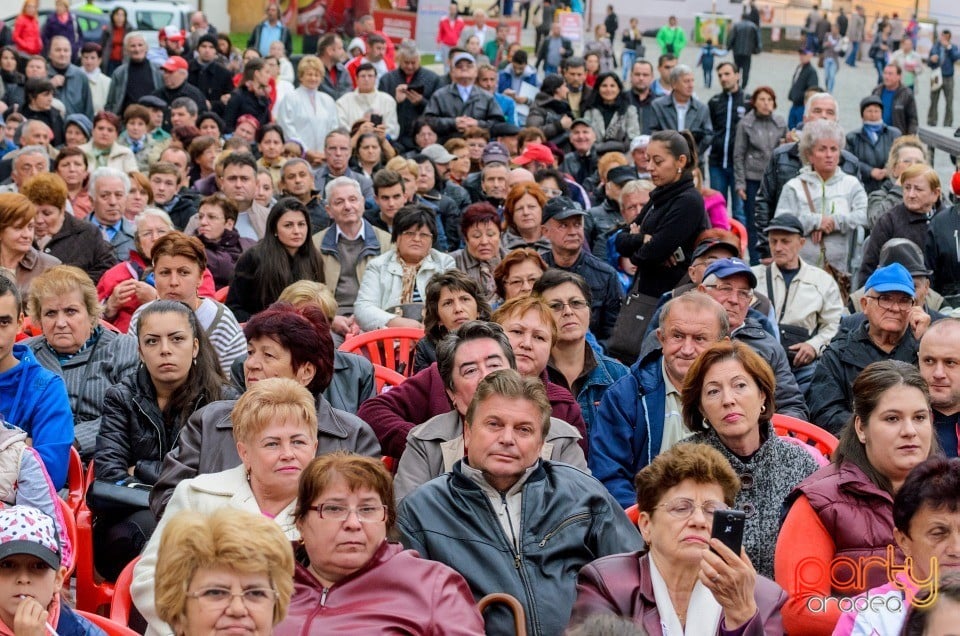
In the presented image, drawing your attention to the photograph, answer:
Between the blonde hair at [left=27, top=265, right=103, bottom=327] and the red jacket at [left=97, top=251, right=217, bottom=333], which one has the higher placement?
the blonde hair at [left=27, top=265, right=103, bottom=327]

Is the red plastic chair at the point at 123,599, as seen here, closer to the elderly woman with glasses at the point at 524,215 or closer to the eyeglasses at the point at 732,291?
the eyeglasses at the point at 732,291

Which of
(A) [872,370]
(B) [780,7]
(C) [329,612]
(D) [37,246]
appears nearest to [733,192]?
(D) [37,246]

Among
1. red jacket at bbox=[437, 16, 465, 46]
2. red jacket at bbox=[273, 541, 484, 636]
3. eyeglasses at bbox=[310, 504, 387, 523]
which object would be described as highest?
red jacket at bbox=[437, 16, 465, 46]

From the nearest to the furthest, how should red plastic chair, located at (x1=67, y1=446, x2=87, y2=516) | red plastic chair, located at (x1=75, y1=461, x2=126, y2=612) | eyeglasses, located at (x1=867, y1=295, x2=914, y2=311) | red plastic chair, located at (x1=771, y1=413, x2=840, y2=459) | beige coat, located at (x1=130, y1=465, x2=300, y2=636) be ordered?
beige coat, located at (x1=130, y1=465, x2=300, y2=636), red plastic chair, located at (x1=75, y1=461, x2=126, y2=612), red plastic chair, located at (x1=67, y1=446, x2=87, y2=516), red plastic chair, located at (x1=771, y1=413, x2=840, y2=459), eyeglasses, located at (x1=867, y1=295, x2=914, y2=311)

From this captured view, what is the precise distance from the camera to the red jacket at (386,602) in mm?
3934

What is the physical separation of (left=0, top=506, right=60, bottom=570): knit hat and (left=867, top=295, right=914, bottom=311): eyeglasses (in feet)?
13.6

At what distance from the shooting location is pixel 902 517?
3975 mm

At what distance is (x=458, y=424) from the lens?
17.2ft

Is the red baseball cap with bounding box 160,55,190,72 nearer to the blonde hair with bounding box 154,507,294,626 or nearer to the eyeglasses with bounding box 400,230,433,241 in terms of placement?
the eyeglasses with bounding box 400,230,433,241

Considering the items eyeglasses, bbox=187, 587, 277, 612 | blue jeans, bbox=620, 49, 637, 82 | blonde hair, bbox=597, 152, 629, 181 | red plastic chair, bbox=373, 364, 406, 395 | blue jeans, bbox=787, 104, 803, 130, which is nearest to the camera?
eyeglasses, bbox=187, 587, 277, 612

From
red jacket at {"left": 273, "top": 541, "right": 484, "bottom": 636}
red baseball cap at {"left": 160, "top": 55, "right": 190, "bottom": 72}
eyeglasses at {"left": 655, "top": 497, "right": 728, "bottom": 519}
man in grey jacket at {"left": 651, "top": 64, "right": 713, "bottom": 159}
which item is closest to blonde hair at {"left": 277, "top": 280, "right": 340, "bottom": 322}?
red jacket at {"left": 273, "top": 541, "right": 484, "bottom": 636}

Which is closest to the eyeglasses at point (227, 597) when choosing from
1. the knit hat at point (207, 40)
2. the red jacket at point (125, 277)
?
the red jacket at point (125, 277)

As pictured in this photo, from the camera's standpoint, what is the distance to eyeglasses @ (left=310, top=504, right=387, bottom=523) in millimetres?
4031

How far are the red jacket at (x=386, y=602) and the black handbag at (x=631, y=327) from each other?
362 centimetres
